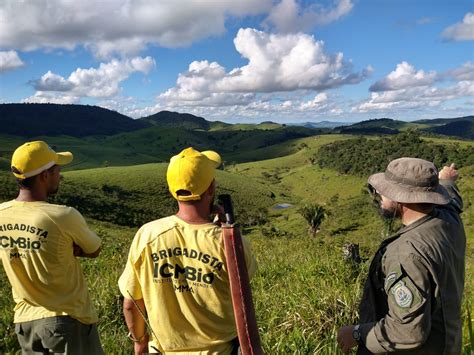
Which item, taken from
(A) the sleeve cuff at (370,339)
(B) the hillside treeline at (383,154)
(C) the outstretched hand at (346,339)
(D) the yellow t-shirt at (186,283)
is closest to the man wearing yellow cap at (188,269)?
(D) the yellow t-shirt at (186,283)

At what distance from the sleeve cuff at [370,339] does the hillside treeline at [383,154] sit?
113086mm

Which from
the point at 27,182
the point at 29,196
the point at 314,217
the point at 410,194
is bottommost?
the point at 314,217

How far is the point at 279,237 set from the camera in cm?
1959

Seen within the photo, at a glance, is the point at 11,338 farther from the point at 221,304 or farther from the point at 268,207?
the point at 268,207

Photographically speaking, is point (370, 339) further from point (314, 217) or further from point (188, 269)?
point (314, 217)

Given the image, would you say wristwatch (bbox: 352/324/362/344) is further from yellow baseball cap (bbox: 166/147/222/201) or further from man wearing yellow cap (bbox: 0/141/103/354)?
man wearing yellow cap (bbox: 0/141/103/354)

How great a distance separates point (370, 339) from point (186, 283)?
1340 millimetres

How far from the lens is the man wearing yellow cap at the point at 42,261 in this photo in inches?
134

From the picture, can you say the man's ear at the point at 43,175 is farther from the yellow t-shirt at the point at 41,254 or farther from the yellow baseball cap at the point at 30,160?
the yellow t-shirt at the point at 41,254

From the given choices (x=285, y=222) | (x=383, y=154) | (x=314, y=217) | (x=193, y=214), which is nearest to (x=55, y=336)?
(x=193, y=214)

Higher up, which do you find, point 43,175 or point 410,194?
point 43,175

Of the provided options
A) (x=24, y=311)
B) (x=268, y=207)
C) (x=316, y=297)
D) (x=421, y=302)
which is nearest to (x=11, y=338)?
A: (x=24, y=311)

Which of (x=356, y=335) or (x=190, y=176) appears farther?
(x=356, y=335)

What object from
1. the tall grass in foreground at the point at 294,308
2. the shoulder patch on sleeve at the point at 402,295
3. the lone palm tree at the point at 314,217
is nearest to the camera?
the shoulder patch on sleeve at the point at 402,295
